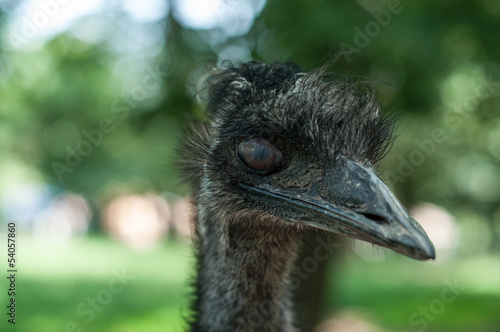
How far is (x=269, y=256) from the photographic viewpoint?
2.31m

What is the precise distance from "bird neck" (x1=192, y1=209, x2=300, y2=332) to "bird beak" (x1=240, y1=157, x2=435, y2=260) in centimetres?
24

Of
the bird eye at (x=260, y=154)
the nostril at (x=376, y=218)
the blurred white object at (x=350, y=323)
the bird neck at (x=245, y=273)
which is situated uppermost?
the nostril at (x=376, y=218)

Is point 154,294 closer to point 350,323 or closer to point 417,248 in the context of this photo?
point 350,323

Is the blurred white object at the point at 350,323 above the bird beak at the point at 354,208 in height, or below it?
below

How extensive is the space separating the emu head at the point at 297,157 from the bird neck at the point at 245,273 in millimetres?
42

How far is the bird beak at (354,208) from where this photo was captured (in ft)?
5.42

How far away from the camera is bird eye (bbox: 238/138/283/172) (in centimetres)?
203

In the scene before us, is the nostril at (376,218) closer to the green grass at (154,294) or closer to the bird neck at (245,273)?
the bird neck at (245,273)

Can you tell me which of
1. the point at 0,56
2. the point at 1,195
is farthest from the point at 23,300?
the point at 1,195

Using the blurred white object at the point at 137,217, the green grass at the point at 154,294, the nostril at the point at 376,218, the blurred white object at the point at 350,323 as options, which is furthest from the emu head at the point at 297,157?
the blurred white object at the point at 137,217

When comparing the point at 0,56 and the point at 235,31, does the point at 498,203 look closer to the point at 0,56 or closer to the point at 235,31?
the point at 235,31

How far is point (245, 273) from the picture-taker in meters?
Result: 2.29

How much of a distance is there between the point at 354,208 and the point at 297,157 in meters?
0.34

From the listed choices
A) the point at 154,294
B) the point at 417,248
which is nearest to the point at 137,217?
the point at 154,294
